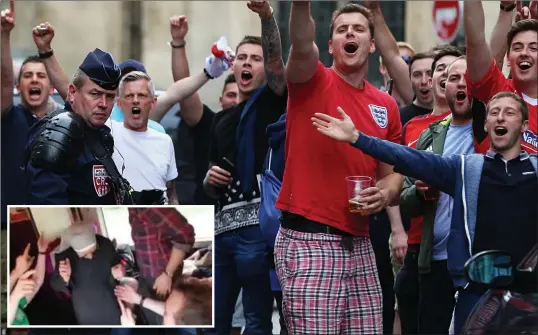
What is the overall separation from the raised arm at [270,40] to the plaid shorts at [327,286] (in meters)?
0.98

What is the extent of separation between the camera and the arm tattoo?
6984 millimetres

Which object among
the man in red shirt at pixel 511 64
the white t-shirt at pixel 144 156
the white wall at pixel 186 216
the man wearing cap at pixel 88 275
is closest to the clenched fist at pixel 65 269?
the man wearing cap at pixel 88 275

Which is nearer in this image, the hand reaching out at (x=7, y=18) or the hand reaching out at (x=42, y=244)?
the hand reaching out at (x=42, y=244)

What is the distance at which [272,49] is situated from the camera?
23.2ft

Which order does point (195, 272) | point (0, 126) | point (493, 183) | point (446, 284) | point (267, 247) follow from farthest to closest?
point (0, 126)
point (267, 247)
point (446, 284)
point (195, 272)
point (493, 183)

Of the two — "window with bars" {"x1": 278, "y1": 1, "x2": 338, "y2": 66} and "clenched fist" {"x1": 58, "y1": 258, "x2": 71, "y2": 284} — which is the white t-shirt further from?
"window with bars" {"x1": 278, "y1": 1, "x2": 338, "y2": 66}

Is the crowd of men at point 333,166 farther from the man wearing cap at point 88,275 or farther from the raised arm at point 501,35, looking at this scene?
the man wearing cap at point 88,275

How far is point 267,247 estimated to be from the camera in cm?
884

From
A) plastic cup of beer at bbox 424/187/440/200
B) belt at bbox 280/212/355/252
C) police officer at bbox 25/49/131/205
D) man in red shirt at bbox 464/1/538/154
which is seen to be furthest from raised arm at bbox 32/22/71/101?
man in red shirt at bbox 464/1/538/154

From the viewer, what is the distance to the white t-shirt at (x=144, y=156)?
847cm

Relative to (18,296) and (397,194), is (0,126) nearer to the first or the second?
(18,296)

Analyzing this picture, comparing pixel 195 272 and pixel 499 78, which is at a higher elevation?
pixel 499 78

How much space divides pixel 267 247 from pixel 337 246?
2.18m

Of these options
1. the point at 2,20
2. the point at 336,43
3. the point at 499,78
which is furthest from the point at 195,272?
the point at 2,20
